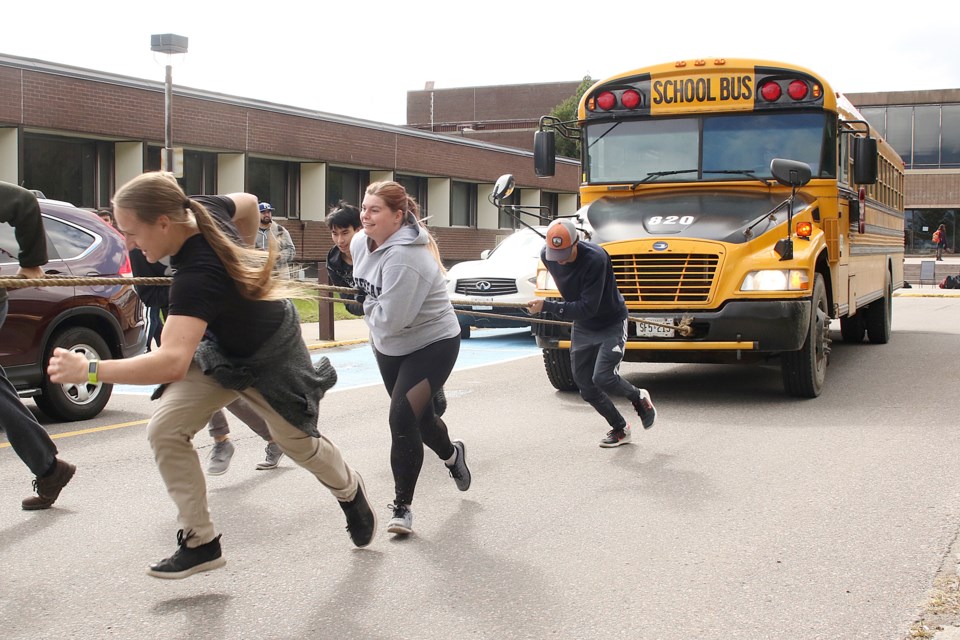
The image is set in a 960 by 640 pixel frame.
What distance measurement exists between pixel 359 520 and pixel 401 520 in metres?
0.40

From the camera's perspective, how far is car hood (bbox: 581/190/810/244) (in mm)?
9992

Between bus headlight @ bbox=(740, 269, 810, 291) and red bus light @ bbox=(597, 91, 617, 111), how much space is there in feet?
9.00

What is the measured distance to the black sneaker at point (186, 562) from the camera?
4.57 meters

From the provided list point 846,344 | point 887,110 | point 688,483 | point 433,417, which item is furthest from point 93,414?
point 887,110

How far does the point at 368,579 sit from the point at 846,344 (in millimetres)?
12696

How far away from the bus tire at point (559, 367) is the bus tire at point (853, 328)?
6.51 metres

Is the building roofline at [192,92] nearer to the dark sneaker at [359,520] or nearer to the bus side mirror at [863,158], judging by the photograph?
the bus side mirror at [863,158]

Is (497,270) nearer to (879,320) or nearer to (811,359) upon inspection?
(879,320)

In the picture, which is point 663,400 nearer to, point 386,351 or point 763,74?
point 763,74

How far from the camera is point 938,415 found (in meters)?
9.41

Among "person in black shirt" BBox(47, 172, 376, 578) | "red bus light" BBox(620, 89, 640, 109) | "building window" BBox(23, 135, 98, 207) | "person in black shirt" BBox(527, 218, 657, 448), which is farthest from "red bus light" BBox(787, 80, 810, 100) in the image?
"building window" BBox(23, 135, 98, 207)

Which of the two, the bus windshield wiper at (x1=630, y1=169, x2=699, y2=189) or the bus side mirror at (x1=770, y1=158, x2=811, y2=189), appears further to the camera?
the bus windshield wiper at (x1=630, y1=169, x2=699, y2=189)

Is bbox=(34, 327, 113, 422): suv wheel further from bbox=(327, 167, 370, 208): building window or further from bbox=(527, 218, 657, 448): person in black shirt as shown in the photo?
bbox=(327, 167, 370, 208): building window

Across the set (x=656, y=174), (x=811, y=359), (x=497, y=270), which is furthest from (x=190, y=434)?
(x=497, y=270)
